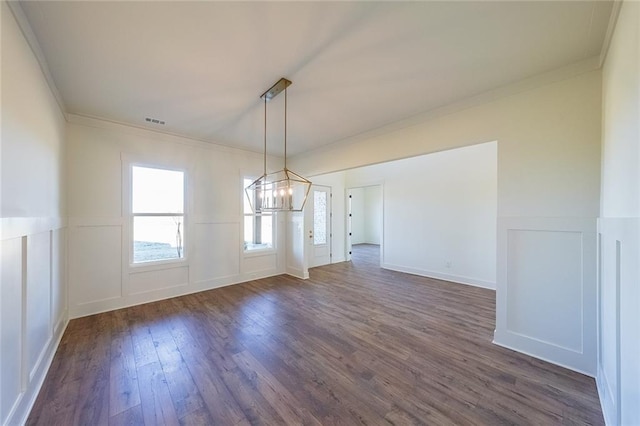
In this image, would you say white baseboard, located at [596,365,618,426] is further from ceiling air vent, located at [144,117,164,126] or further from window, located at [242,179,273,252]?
ceiling air vent, located at [144,117,164,126]

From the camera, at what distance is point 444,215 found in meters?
5.41

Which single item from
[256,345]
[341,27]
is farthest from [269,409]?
[341,27]

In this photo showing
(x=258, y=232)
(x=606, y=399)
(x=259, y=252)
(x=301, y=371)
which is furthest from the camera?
(x=258, y=232)

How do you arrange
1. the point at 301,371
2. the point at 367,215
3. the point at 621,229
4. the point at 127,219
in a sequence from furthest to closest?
the point at 367,215
the point at 127,219
the point at 301,371
the point at 621,229

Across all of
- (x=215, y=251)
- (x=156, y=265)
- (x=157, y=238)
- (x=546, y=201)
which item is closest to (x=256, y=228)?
(x=215, y=251)

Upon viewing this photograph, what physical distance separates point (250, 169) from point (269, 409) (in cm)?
437

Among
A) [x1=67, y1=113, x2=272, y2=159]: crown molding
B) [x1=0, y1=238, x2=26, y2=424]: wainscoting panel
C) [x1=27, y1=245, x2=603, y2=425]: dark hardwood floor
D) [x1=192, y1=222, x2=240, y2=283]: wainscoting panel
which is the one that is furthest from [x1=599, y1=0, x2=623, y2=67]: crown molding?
[x1=192, y1=222, x2=240, y2=283]: wainscoting panel

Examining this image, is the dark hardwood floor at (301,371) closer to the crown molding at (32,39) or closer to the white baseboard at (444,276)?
the white baseboard at (444,276)

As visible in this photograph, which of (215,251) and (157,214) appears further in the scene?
(215,251)

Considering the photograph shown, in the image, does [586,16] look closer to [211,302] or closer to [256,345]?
[256,345]

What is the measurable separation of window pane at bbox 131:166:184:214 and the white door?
3058 mm

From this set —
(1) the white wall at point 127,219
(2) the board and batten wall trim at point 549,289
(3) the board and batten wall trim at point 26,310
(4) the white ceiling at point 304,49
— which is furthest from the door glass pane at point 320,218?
(3) the board and batten wall trim at point 26,310

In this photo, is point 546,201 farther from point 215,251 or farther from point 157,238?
point 157,238

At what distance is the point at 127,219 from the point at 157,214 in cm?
42
